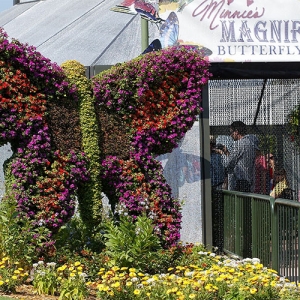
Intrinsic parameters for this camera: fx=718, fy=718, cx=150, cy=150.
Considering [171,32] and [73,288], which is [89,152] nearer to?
[73,288]

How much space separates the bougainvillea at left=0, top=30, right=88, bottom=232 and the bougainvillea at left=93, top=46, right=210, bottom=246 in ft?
1.94

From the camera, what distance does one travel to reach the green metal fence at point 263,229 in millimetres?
7383

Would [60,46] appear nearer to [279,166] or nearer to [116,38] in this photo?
[116,38]

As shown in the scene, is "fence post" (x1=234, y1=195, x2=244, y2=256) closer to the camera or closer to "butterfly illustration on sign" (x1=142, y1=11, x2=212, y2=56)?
the camera

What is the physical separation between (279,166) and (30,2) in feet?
25.3

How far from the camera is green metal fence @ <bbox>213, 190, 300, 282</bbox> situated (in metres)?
7.38

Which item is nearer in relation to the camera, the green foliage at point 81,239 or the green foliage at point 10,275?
the green foliage at point 10,275

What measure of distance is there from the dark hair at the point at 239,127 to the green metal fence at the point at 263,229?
1049mm

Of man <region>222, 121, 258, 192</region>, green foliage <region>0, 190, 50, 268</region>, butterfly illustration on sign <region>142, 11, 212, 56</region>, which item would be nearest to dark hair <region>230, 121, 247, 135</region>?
man <region>222, 121, 258, 192</region>

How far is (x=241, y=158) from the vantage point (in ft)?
35.8

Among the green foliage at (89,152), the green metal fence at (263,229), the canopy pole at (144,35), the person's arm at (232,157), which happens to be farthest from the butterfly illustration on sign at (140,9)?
the green metal fence at (263,229)

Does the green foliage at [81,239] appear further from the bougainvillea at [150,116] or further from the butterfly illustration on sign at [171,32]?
the butterfly illustration on sign at [171,32]

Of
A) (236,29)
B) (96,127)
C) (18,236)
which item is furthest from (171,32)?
(18,236)

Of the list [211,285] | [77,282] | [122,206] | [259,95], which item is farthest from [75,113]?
[259,95]
